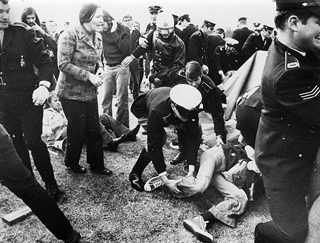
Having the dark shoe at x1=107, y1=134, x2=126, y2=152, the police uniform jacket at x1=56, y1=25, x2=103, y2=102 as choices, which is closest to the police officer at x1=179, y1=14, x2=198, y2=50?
the dark shoe at x1=107, y1=134, x2=126, y2=152

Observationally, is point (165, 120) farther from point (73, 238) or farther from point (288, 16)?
point (288, 16)

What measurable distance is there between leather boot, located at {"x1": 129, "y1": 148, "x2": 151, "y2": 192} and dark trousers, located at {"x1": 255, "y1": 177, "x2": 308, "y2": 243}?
1.32 metres

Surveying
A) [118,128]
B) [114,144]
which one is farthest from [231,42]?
[114,144]

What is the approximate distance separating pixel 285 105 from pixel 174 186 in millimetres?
1367

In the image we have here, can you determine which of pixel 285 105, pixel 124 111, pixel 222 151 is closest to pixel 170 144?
pixel 124 111

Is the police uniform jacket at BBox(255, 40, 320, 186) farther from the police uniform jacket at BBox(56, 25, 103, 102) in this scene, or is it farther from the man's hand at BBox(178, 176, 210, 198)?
the police uniform jacket at BBox(56, 25, 103, 102)

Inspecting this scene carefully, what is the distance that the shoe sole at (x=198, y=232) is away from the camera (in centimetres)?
206

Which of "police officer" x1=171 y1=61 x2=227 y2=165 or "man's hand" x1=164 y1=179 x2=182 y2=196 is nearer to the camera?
"man's hand" x1=164 y1=179 x2=182 y2=196

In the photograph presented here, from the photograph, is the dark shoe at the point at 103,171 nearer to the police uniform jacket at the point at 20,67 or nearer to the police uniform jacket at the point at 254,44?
the police uniform jacket at the point at 20,67

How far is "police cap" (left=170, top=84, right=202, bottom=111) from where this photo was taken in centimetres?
220

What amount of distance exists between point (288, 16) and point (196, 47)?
315 centimetres

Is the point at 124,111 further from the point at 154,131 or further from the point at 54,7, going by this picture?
the point at 54,7

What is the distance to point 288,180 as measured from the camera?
1.52 meters

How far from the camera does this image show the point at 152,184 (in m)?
2.67
